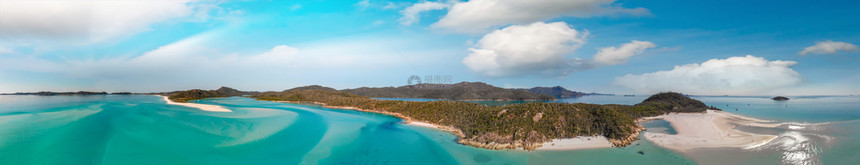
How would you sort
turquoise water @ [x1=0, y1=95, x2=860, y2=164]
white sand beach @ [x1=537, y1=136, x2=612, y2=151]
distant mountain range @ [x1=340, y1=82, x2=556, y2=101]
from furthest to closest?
distant mountain range @ [x1=340, y1=82, x2=556, y2=101] < white sand beach @ [x1=537, y1=136, x2=612, y2=151] < turquoise water @ [x1=0, y1=95, x2=860, y2=164]

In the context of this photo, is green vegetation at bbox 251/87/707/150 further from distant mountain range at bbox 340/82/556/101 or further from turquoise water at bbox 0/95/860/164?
distant mountain range at bbox 340/82/556/101

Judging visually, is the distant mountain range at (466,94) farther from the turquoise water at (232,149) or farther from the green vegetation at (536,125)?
the turquoise water at (232,149)

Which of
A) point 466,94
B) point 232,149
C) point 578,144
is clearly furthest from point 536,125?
point 466,94

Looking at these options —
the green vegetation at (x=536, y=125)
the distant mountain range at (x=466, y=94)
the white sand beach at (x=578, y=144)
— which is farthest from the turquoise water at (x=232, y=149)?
the distant mountain range at (x=466, y=94)

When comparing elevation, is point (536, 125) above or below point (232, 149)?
above

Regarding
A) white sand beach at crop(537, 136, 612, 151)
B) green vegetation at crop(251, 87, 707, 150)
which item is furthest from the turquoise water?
green vegetation at crop(251, 87, 707, 150)

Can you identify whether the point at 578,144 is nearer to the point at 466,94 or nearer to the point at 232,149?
the point at 232,149

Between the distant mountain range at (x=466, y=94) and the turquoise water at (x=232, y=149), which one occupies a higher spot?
the distant mountain range at (x=466, y=94)

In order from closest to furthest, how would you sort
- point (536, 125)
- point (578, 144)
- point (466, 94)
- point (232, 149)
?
point (232, 149)
point (578, 144)
point (536, 125)
point (466, 94)
